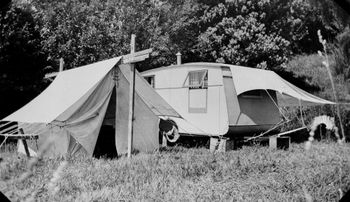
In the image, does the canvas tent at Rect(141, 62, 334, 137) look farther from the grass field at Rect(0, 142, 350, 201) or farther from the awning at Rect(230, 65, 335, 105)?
the grass field at Rect(0, 142, 350, 201)

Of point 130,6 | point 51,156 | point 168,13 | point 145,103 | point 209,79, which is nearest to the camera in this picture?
point 51,156

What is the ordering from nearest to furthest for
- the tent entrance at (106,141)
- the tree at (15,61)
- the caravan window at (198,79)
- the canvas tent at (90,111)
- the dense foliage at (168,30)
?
the canvas tent at (90,111)
the tree at (15,61)
the tent entrance at (106,141)
the caravan window at (198,79)
the dense foliage at (168,30)

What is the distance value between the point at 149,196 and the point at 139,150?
3242mm

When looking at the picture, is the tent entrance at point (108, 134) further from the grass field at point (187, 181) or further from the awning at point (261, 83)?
the awning at point (261, 83)

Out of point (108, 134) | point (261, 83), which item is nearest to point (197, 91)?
point (261, 83)

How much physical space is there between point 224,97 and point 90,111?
3.58 metres

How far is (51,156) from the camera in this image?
6.27 metres

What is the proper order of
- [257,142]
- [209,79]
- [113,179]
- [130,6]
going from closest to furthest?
A: 1. [113,179]
2. [209,79]
3. [257,142]
4. [130,6]

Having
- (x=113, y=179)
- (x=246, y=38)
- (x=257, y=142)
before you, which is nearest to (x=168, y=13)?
(x=246, y=38)

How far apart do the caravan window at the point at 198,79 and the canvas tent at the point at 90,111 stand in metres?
1.78

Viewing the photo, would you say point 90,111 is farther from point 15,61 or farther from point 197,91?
point 197,91

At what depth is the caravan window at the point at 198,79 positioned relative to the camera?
9.09 metres

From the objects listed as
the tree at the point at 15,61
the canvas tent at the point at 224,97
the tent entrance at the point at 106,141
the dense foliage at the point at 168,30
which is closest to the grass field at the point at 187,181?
the tent entrance at the point at 106,141

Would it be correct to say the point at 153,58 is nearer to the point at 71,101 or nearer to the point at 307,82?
the point at 307,82
